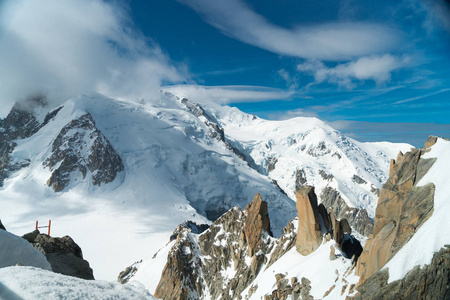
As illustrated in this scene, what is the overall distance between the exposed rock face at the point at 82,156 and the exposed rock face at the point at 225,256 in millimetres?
95462

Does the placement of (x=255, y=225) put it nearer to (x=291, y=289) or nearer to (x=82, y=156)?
(x=291, y=289)

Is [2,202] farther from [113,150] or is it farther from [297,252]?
[297,252]

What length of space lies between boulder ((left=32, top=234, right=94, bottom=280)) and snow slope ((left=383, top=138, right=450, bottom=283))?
1601cm

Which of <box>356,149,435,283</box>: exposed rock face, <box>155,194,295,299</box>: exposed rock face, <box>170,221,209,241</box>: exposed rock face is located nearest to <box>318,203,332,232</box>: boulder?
<box>155,194,295,299</box>: exposed rock face

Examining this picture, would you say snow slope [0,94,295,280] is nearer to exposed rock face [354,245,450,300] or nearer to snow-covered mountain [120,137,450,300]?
snow-covered mountain [120,137,450,300]

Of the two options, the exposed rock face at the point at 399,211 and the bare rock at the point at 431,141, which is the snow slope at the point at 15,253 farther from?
the bare rock at the point at 431,141

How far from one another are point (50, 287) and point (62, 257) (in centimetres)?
1122

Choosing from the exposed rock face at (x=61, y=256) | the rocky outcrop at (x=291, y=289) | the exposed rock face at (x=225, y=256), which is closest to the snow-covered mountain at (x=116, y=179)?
the exposed rock face at (x=225, y=256)

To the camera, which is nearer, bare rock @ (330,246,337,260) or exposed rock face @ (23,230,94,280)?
exposed rock face @ (23,230,94,280)

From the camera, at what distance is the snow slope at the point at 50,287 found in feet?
20.5

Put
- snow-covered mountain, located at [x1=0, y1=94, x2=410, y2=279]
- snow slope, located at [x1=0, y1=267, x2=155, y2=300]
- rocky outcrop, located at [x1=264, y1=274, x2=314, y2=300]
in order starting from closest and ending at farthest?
snow slope, located at [x1=0, y1=267, x2=155, y2=300] → rocky outcrop, located at [x1=264, y1=274, x2=314, y2=300] → snow-covered mountain, located at [x1=0, y1=94, x2=410, y2=279]

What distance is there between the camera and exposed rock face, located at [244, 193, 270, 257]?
54406mm

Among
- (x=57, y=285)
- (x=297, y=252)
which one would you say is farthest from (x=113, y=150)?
(x=57, y=285)

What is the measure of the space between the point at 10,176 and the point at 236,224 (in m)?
142
